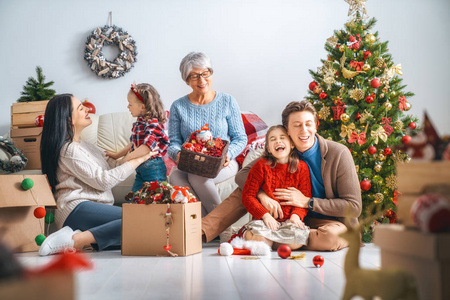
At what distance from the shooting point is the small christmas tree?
436 centimetres

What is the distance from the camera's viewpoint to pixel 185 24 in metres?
4.68

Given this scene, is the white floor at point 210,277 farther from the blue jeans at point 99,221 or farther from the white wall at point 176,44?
the white wall at point 176,44

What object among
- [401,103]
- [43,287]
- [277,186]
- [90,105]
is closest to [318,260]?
[277,186]

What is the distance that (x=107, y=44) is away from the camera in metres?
4.61

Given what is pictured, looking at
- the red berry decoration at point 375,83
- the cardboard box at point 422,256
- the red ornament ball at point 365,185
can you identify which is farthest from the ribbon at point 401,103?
the cardboard box at point 422,256

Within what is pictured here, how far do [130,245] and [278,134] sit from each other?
107cm

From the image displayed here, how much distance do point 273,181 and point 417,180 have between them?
Answer: 1.56 meters

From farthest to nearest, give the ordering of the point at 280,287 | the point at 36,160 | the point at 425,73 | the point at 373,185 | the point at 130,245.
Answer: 1. the point at 425,73
2. the point at 36,160
3. the point at 373,185
4. the point at 130,245
5. the point at 280,287

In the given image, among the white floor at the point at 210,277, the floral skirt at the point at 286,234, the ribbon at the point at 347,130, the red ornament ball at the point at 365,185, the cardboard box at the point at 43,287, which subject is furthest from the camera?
the ribbon at the point at 347,130

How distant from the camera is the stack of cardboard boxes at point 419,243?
3.20ft

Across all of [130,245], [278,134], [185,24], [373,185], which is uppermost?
[185,24]

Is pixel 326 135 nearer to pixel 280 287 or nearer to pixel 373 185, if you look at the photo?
pixel 373 185

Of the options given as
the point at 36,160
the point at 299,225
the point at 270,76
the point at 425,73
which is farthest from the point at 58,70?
the point at 425,73

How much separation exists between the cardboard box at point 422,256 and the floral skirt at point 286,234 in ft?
4.41
